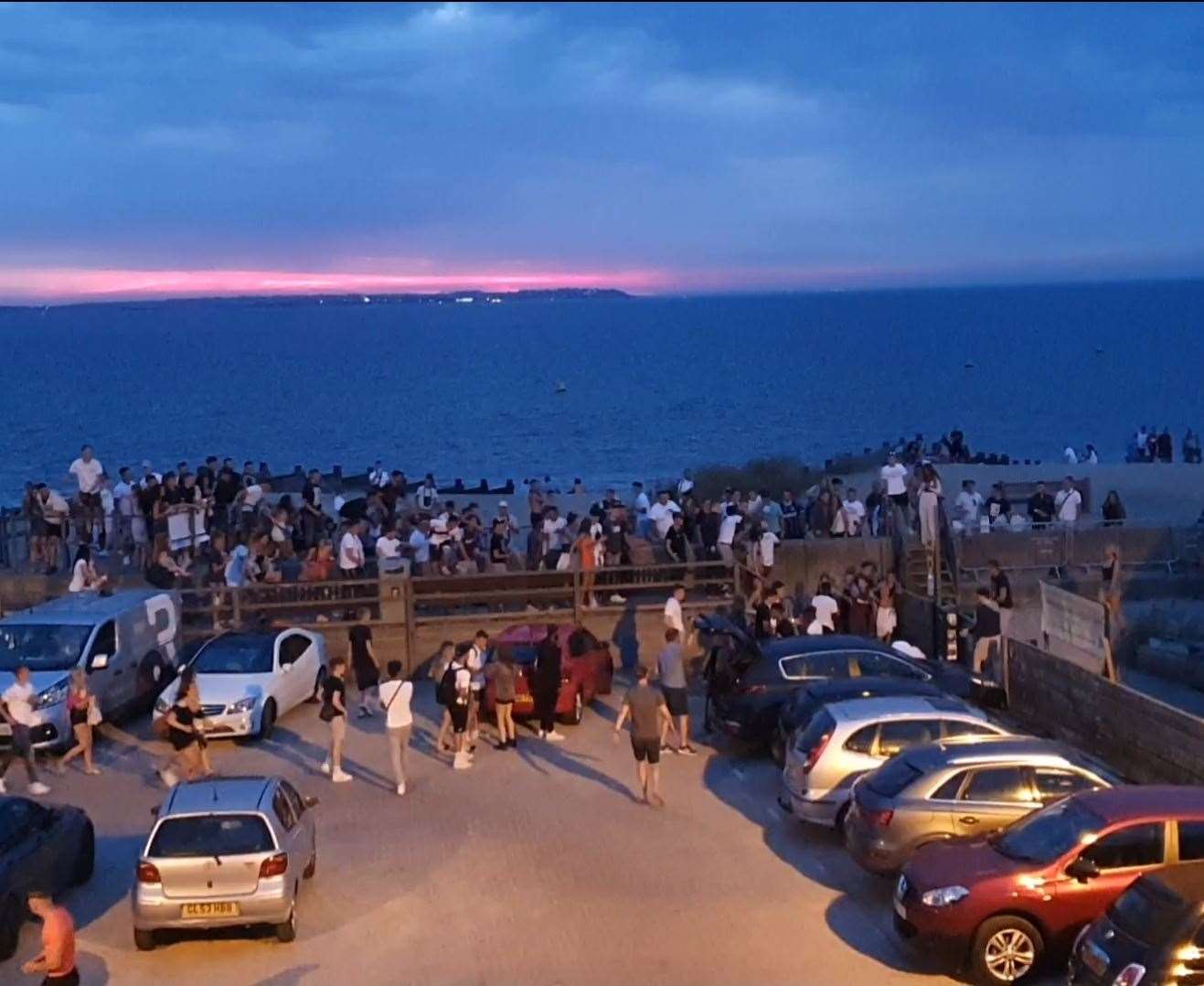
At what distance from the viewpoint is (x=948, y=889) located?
11.4 metres

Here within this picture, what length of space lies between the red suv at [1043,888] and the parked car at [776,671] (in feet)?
19.7

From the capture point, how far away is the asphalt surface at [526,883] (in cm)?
1209

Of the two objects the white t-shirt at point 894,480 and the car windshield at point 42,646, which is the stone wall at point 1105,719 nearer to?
the white t-shirt at point 894,480

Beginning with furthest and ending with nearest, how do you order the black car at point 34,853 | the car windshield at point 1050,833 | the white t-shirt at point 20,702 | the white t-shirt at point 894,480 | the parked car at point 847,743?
the white t-shirt at point 894,480 → the white t-shirt at point 20,702 → the parked car at point 847,743 → the black car at point 34,853 → the car windshield at point 1050,833

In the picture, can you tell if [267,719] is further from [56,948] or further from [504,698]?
[56,948]

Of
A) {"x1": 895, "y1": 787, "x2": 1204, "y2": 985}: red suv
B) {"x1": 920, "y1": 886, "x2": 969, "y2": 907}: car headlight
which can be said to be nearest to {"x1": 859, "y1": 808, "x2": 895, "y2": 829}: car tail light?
{"x1": 895, "y1": 787, "x2": 1204, "y2": 985}: red suv

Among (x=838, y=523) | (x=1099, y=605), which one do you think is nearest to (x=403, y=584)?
(x=838, y=523)

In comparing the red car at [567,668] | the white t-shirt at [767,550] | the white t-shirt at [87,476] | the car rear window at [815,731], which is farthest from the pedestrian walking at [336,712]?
the white t-shirt at [87,476]

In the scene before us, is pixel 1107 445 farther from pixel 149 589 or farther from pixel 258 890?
pixel 258 890

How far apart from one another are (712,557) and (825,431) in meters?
76.2

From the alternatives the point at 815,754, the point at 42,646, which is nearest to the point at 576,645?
the point at 815,754

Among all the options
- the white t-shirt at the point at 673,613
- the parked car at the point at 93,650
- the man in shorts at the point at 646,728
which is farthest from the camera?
the white t-shirt at the point at 673,613

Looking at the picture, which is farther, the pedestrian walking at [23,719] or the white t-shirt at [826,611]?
Result: the white t-shirt at [826,611]

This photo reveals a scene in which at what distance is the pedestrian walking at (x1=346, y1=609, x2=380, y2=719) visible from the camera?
65.6 feet
